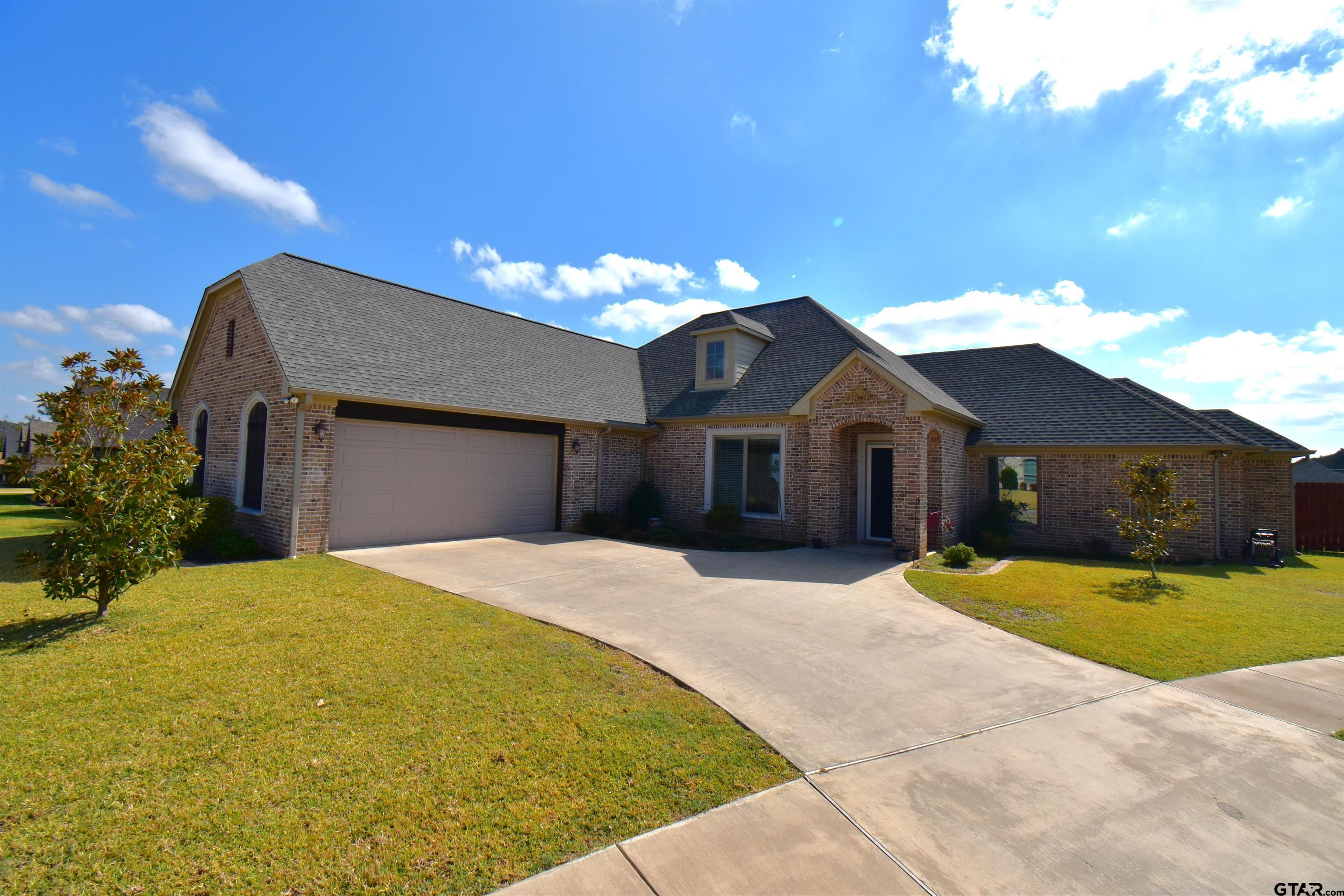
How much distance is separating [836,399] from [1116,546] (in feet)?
24.7

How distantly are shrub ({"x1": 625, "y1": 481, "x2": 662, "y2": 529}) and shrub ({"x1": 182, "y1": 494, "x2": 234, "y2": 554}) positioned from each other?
29.3 ft

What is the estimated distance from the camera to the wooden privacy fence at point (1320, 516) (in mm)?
17047

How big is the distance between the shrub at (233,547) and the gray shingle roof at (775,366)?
10.2m

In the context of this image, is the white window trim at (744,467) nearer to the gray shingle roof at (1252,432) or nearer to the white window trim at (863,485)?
the white window trim at (863,485)

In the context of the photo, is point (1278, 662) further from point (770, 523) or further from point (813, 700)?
point (770, 523)

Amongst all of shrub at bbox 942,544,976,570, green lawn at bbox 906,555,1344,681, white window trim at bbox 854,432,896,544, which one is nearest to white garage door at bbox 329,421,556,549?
white window trim at bbox 854,432,896,544

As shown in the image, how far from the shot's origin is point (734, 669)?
5715mm

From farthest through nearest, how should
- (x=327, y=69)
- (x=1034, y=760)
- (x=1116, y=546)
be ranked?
(x=1116, y=546)
(x=327, y=69)
(x=1034, y=760)

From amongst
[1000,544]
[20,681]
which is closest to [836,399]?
[1000,544]

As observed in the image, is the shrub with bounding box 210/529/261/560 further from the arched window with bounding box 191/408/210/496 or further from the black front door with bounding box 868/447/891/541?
the black front door with bounding box 868/447/891/541

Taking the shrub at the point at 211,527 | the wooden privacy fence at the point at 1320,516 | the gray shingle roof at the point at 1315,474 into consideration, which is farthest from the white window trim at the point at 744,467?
the gray shingle roof at the point at 1315,474

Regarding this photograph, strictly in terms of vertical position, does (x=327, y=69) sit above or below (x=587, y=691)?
above

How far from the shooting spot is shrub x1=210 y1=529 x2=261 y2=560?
10.6 metres

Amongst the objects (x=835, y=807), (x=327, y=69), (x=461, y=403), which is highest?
(x=327, y=69)
